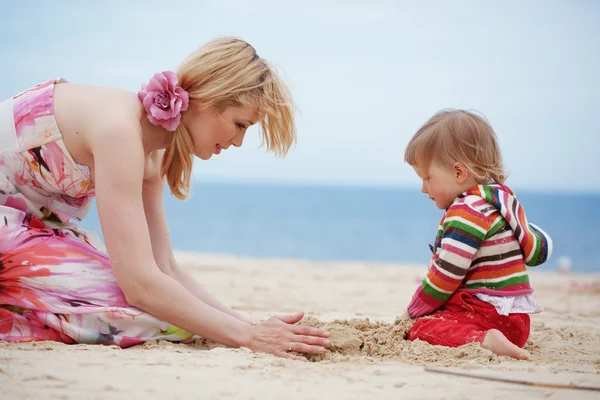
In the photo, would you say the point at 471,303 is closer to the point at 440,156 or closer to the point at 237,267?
the point at 440,156

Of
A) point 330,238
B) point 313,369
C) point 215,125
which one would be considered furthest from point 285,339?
point 330,238

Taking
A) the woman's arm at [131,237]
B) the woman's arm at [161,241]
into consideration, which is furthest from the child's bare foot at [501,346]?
the woman's arm at [161,241]

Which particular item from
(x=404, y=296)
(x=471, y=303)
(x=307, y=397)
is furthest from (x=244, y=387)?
(x=404, y=296)

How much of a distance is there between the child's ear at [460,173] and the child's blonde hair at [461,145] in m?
0.02

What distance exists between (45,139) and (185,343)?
117 centimetres

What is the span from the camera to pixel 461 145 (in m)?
3.28

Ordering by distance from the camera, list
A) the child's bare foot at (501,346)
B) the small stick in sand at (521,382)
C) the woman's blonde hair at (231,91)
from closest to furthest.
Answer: the small stick in sand at (521,382), the child's bare foot at (501,346), the woman's blonde hair at (231,91)

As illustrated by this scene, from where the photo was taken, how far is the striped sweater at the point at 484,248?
10.3 feet

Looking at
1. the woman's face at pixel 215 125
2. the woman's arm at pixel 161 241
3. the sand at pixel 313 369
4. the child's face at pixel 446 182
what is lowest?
the sand at pixel 313 369

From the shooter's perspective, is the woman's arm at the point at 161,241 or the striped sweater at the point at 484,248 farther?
the woman's arm at the point at 161,241

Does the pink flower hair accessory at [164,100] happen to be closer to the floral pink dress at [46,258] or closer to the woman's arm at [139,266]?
the woman's arm at [139,266]

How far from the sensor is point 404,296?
6367mm

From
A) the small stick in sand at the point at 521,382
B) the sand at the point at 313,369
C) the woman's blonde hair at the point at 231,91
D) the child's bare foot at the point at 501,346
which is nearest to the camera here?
the sand at the point at 313,369

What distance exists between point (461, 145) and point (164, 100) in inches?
58.3
